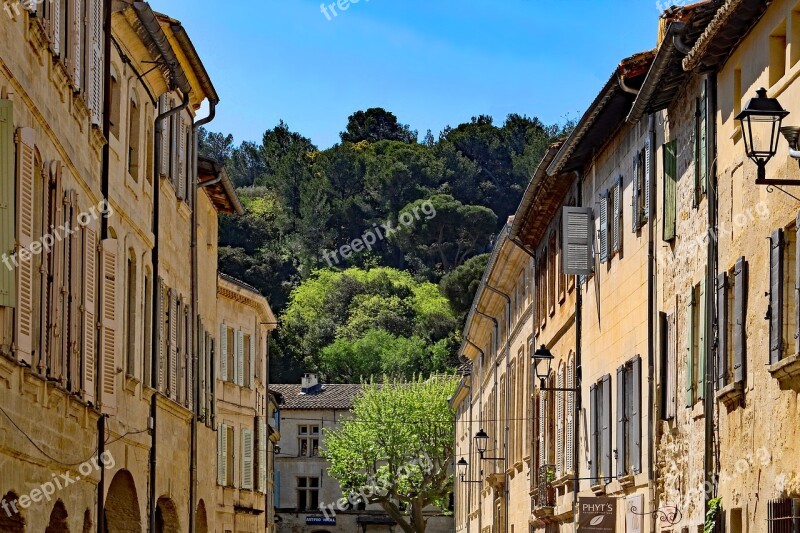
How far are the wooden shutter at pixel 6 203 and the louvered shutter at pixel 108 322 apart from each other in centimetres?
618

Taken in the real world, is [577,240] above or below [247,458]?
above

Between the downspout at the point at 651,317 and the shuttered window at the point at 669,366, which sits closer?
the shuttered window at the point at 669,366

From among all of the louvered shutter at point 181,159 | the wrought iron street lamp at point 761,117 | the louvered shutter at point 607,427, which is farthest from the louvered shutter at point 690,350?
the louvered shutter at point 181,159

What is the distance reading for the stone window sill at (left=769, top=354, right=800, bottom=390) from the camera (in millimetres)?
12953

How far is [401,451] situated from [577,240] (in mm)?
53704

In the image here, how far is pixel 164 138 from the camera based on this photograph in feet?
85.3

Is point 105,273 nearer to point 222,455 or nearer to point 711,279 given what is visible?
point 711,279

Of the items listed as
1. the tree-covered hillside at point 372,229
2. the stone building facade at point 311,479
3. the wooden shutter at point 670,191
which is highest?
the tree-covered hillside at point 372,229

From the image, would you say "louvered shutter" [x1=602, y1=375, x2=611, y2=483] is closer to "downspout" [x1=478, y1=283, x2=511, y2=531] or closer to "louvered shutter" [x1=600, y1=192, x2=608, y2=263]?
"louvered shutter" [x1=600, y1=192, x2=608, y2=263]

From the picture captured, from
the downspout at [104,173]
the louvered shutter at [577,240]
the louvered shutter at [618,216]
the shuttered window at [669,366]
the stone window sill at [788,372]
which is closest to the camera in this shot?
the stone window sill at [788,372]

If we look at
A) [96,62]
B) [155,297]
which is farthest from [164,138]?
[96,62]

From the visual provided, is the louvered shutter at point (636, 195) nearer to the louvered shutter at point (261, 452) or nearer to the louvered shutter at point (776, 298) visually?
the louvered shutter at point (776, 298)

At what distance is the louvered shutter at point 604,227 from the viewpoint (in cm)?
2488

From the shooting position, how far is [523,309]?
125ft
